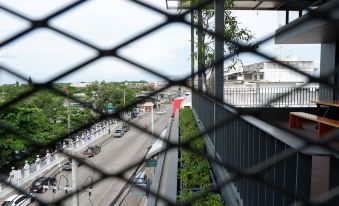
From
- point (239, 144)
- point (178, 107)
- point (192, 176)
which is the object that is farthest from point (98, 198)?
point (239, 144)

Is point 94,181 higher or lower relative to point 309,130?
higher

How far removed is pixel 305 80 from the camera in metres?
0.72

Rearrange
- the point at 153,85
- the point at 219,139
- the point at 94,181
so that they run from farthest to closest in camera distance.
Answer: the point at 219,139
the point at 153,85
the point at 94,181

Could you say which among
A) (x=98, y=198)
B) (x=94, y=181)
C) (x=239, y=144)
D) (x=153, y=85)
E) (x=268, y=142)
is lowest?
(x=98, y=198)

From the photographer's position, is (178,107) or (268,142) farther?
(178,107)

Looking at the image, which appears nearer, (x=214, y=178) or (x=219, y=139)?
(x=219, y=139)

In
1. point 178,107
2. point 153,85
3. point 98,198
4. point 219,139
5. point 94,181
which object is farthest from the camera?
point 178,107

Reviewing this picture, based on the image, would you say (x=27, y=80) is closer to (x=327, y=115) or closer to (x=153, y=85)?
(x=153, y=85)

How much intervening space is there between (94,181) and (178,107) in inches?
424

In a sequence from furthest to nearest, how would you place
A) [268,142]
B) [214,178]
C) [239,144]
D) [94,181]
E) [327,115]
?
1. [327,115]
2. [214,178]
3. [239,144]
4. [268,142]
5. [94,181]

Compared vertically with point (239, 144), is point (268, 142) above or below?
above

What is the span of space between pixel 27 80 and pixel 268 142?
1.28 meters

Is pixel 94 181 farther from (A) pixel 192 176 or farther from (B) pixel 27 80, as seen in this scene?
(A) pixel 192 176

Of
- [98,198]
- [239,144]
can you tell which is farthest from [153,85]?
[98,198]
